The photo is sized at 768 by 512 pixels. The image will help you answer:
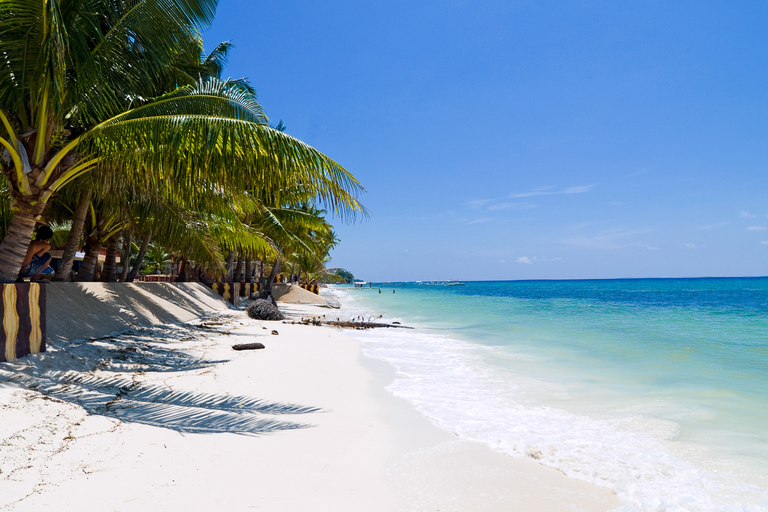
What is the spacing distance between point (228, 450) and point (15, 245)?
4511 millimetres

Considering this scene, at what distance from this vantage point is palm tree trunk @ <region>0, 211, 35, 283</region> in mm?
5406

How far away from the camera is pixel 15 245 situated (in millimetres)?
5512

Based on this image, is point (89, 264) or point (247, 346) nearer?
point (247, 346)

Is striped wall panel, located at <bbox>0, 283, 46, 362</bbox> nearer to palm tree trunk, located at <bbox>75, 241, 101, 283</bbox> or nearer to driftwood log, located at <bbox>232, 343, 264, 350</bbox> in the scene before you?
driftwood log, located at <bbox>232, 343, 264, 350</bbox>

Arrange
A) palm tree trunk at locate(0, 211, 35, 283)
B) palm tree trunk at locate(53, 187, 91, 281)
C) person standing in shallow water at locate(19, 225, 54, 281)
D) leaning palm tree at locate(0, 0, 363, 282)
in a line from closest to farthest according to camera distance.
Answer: leaning palm tree at locate(0, 0, 363, 282)
palm tree trunk at locate(0, 211, 35, 283)
person standing in shallow water at locate(19, 225, 54, 281)
palm tree trunk at locate(53, 187, 91, 281)

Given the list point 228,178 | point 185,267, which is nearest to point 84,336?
point 228,178

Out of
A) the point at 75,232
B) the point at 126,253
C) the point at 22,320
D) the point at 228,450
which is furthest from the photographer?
the point at 126,253

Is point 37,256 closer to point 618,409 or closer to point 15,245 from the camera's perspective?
point 15,245

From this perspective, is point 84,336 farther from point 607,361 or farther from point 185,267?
point 185,267

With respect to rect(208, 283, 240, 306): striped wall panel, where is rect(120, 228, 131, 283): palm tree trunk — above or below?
above

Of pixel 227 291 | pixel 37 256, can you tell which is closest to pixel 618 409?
pixel 37 256

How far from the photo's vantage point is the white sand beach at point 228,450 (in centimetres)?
253

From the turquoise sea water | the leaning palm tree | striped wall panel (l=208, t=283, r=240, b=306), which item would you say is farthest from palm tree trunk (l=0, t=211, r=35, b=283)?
striped wall panel (l=208, t=283, r=240, b=306)

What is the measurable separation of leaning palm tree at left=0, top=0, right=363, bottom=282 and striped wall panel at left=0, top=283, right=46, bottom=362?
0.71 metres
